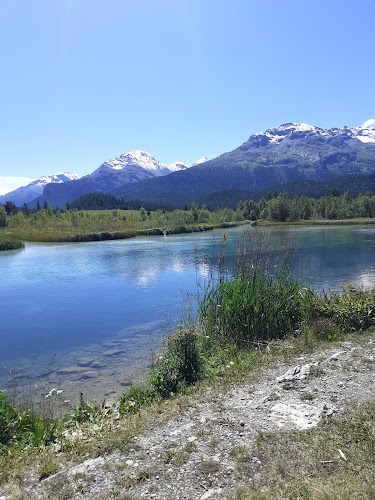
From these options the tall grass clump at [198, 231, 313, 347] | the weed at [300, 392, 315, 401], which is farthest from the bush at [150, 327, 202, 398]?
the weed at [300, 392, 315, 401]

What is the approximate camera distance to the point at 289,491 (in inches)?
184

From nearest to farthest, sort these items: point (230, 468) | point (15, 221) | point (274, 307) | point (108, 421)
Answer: point (230, 468) → point (108, 421) → point (274, 307) → point (15, 221)

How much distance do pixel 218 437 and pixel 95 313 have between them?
59.3 ft

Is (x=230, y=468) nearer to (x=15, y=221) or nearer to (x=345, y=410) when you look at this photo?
(x=345, y=410)

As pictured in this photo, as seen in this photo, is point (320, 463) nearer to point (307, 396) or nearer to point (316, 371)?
point (307, 396)

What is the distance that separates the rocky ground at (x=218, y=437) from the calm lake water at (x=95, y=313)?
5135 mm

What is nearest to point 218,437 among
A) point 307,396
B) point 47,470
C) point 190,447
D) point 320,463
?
point 190,447

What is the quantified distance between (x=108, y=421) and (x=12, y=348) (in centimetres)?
1128

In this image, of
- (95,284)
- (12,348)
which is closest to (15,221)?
(95,284)

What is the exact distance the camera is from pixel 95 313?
75.5 ft

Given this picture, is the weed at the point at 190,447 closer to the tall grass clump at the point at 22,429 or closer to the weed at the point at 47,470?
the weed at the point at 47,470

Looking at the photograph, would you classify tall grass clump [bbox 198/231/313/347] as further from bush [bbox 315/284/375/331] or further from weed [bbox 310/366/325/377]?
weed [bbox 310/366/325/377]

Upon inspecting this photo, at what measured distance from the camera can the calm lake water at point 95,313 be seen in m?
13.2

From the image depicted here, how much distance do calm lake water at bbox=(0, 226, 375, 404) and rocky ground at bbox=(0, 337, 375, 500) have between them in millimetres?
5135
